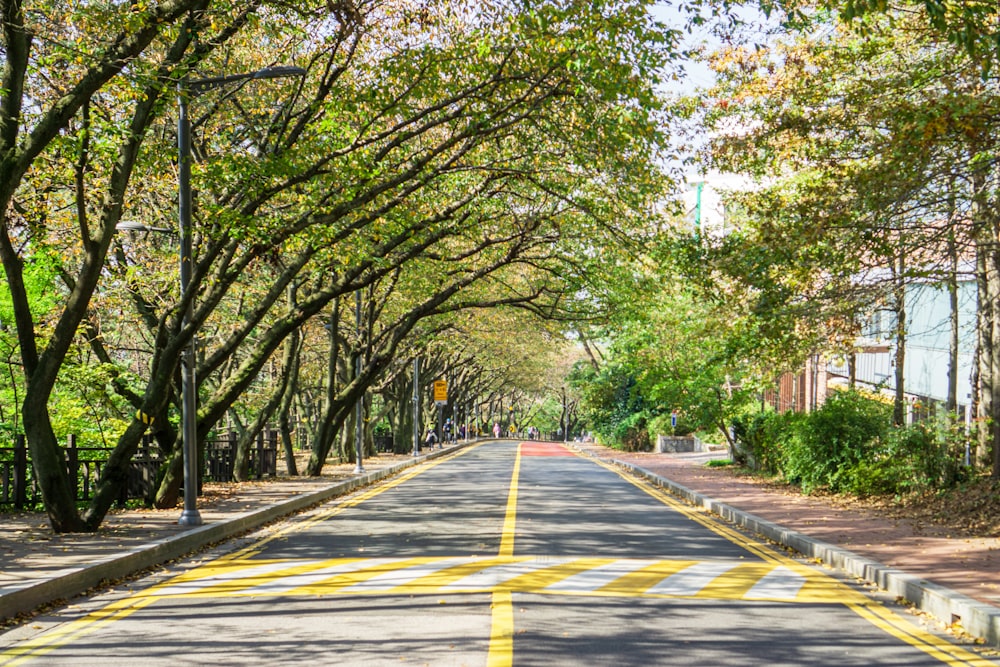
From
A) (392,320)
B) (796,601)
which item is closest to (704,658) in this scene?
(796,601)

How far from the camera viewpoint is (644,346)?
38.5 metres

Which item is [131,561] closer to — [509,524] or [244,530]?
[244,530]

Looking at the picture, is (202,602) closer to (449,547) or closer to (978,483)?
(449,547)

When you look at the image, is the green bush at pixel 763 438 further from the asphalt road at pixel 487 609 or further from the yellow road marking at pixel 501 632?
the yellow road marking at pixel 501 632

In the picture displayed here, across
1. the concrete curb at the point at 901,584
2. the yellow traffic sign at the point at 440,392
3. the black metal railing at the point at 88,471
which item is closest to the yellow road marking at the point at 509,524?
the concrete curb at the point at 901,584

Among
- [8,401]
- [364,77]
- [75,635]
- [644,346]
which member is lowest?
[75,635]

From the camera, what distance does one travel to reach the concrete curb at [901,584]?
822 cm

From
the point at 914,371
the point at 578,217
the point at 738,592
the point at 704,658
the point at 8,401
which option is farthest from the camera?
the point at 914,371

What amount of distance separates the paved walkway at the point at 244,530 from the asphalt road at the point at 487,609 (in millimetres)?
431

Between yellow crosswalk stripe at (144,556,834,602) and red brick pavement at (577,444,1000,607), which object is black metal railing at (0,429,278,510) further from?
red brick pavement at (577,444,1000,607)

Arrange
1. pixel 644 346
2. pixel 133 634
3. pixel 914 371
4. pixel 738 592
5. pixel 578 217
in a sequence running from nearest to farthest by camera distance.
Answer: pixel 133 634 → pixel 738 592 → pixel 578 217 → pixel 914 371 → pixel 644 346

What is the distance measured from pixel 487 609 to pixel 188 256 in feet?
30.5

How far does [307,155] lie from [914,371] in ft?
79.3

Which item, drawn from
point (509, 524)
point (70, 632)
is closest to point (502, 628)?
point (70, 632)
